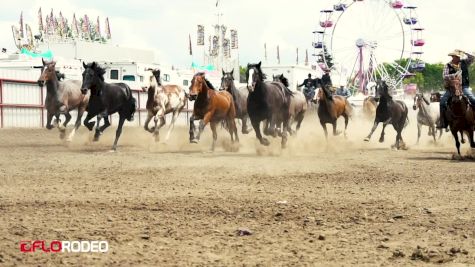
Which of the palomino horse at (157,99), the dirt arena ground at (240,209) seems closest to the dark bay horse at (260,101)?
the dirt arena ground at (240,209)

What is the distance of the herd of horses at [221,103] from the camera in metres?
19.8

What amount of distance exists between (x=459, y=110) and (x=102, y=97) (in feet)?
30.0

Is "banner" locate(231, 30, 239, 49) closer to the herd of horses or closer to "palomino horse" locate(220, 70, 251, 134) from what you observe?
the herd of horses

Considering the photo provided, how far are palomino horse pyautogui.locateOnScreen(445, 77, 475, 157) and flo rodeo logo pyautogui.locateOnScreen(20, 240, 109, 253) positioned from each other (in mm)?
12715

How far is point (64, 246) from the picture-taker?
22.2 ft

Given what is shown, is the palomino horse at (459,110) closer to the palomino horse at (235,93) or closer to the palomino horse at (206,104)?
the palomino horse at (206,104)

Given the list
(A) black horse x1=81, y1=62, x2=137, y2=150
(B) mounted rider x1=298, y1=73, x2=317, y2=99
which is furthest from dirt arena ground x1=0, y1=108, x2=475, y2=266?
(B) mounted rider x1=298, y1=73, x2=317, y2=99

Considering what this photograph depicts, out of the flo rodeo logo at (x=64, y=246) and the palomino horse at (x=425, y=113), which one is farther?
the palomino horse at (x=425, y=113)

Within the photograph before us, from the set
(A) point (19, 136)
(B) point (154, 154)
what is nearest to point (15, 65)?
(A) point (19, 136)

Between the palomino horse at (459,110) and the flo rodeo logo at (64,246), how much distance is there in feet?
41.7

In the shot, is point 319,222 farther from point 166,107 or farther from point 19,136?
point 19,136

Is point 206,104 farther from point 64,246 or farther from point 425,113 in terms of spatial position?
point 64,246

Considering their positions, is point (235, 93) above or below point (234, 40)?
below

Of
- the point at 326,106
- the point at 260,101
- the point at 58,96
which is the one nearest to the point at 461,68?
the point at 260,101
